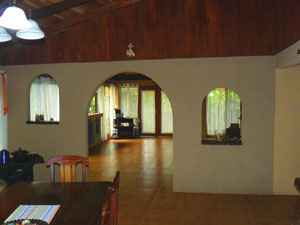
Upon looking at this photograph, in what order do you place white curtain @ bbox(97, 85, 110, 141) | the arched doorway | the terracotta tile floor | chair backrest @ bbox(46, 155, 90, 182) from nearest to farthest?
chair backrest @ bbox(46, 155, 90, 182), the terracotta tile floor, the arched doorway, white curtain @ bbox(97, 85, 110, 141)

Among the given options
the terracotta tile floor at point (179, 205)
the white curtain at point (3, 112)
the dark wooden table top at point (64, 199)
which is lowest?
the terracotta tile floor at point (179, 205)

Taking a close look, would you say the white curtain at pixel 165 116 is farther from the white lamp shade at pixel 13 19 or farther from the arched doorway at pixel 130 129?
the white lamp shade at pixel 13 19

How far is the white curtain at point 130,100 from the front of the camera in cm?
1225

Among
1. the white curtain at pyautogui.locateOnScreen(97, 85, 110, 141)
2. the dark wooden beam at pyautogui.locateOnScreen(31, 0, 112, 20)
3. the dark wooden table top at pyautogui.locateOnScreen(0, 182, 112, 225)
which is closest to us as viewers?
the dark wooden table top at pyautogui.locateOnScreen(0, 182, 112, 225)

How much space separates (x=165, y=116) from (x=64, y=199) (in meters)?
9.47

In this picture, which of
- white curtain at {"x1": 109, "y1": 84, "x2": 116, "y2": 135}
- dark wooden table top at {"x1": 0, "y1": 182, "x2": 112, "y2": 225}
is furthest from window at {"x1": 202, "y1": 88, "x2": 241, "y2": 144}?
dark wooden table top at {"x1": 0, "y1": 182, "x2": 112, "y2": 225}

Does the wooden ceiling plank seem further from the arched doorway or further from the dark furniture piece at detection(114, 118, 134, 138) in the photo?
the dark furniture piece at detection(114, 118, 134, 138)

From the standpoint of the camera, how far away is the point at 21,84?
18.9ft

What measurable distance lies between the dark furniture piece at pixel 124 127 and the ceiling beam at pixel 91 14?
6471 mm

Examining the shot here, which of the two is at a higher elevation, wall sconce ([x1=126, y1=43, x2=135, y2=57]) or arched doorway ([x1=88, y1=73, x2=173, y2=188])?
wall sconce ([x1=126, y1=43, x2=135, y2=57])

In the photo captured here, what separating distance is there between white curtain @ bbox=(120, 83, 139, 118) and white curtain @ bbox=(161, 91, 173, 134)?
3.34 ft

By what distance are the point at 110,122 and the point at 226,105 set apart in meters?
A: 4.25

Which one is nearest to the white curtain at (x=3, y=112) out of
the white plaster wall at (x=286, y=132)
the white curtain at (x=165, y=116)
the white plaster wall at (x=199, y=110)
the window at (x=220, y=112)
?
the white plaster wall at (x=199, y=110)

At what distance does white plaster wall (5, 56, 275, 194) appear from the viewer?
16.4ft
